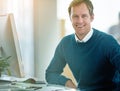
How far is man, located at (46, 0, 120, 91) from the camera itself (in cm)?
157

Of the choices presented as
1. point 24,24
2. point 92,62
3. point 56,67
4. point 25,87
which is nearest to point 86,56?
point 92,62

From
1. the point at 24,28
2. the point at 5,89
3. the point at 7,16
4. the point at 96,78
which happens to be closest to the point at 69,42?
the point at 96,78

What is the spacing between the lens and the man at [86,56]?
157 cm

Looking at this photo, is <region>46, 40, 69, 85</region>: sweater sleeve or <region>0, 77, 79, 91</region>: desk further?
<region>46, 40, 69, 85</region>: sweater sleeve

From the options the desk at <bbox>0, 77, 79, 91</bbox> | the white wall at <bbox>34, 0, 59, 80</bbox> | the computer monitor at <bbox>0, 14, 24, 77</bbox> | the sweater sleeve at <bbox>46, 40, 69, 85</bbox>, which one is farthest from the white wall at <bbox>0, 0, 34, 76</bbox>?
the desk at <bbox>0, 77, 79, 91</bbox>

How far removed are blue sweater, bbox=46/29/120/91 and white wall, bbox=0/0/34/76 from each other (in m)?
0.87

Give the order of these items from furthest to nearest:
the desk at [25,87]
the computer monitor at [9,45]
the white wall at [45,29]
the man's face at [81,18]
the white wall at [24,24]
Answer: the white wall at [45,29] → the white wall at [24,24] → the man's face at [81,18] → the computer monitor at [9,45] → the desk at [25,87]

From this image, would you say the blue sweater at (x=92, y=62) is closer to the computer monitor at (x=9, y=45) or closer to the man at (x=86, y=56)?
the man at (x=86, y=56)

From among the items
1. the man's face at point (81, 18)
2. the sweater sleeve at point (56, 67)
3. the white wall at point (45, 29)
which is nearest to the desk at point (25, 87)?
the sweater sleeve at point (56, 67)

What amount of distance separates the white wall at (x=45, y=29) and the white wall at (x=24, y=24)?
9cm

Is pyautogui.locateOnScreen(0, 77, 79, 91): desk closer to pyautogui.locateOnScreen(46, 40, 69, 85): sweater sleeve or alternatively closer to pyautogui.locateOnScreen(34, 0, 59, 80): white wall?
pyautogui.locateOnScreen(46, 40, 69, 85): sweater sleeve

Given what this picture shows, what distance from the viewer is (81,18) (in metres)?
1.66

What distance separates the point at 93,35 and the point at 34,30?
1217 millimetres

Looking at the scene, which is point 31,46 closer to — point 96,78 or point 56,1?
point 56,1
